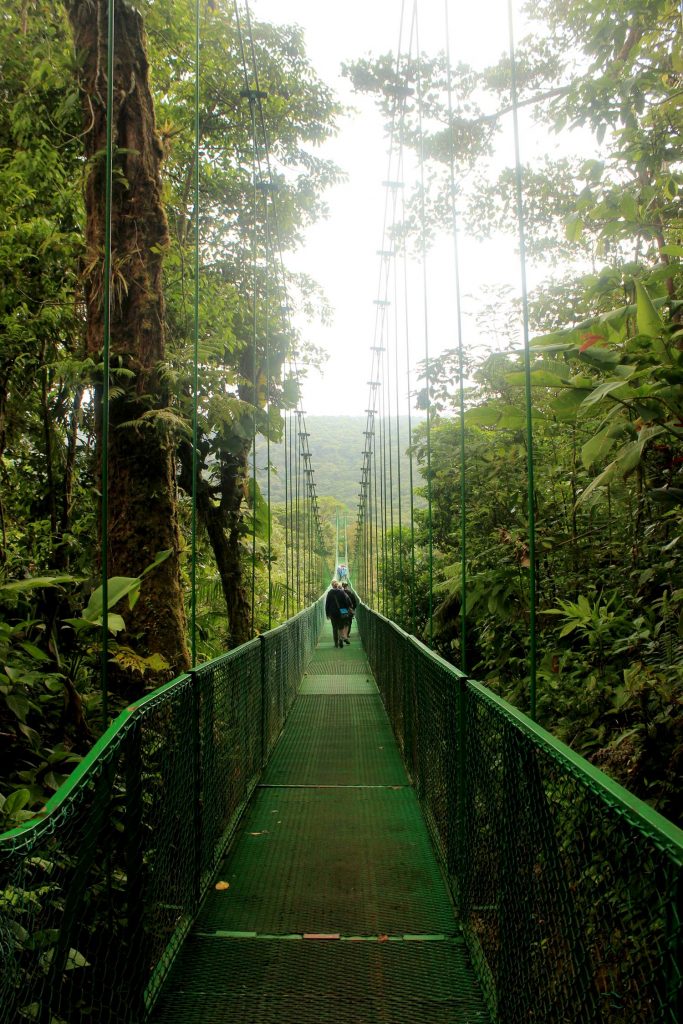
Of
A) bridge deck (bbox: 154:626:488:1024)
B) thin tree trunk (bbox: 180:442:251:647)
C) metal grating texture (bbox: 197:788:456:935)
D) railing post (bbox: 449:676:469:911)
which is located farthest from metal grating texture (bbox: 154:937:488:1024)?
thin tree trunk (bbox: 180:442:251:647)

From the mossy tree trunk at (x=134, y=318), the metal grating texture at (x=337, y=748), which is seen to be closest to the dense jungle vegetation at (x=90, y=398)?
the mossy tree trunk at (x=134, y=318)

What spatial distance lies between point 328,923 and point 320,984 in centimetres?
34

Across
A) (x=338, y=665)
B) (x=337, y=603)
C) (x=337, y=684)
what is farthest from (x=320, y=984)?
(x=337, y=603)

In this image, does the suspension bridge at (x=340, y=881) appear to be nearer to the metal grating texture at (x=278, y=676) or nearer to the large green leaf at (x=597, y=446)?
the large green leaf at (x=597, y=446)

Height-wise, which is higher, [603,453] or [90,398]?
[90,398]

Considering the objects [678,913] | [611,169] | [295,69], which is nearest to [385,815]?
[678,913]

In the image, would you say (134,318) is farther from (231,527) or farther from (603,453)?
(231,527)

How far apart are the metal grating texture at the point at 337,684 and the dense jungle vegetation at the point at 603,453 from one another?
1.23 m

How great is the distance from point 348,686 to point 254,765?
3.60 m

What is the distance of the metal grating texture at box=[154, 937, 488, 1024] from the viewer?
1661 mm

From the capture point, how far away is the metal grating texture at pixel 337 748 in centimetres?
375

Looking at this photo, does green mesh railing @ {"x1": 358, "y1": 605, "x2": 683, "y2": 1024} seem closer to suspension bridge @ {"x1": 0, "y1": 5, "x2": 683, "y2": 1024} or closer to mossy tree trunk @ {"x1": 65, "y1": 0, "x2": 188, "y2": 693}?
suspension bridge @ {"x1": 0, "y1": 5, "x2": 683, "y2": 1024}

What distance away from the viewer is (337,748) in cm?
442

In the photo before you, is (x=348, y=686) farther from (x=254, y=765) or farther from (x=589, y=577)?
(x=589, y=577)
